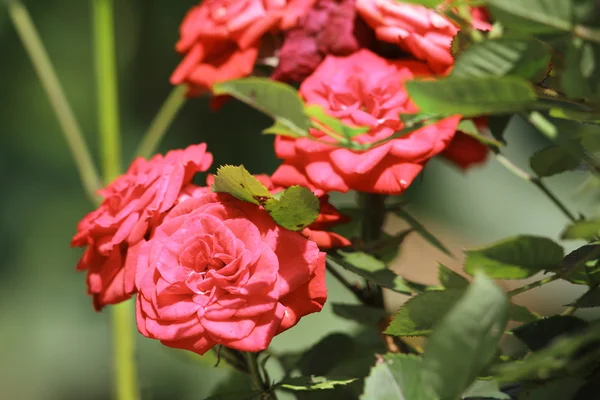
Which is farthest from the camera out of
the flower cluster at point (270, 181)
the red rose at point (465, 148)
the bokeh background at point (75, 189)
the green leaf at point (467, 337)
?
the bokeh background at point (75, 189)

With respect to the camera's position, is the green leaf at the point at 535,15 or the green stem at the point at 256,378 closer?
the green leaf at the point at 535,15

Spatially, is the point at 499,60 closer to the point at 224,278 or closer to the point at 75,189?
the point at 224,278

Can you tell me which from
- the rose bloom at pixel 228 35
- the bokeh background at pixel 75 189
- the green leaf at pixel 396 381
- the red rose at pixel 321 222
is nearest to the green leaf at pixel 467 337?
the green leaf at pixel 396 381

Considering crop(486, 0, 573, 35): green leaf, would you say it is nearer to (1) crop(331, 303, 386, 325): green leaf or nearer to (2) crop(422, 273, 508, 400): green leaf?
(2) crop(422, 273, 508, 400): green leaf

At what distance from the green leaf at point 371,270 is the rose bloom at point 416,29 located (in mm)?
107

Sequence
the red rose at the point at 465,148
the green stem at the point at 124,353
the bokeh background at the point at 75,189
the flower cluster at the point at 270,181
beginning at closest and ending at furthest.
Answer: the flower cluster at the point at 270,181, the red rose at the point at 465,148, the green stem at the point at 124,353, the bokeh background at the point at 75,189

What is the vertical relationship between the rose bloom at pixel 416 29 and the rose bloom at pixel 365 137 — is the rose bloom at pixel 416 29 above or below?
above

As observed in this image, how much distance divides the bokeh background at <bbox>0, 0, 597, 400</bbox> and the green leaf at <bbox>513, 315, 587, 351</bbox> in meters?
0.76

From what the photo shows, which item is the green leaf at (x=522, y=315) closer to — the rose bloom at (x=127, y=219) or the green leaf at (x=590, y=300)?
the green leaf at (x=590, y=300)

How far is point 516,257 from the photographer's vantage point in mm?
290

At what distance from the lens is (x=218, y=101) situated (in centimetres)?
47

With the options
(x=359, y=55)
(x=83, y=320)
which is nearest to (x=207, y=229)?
(x=359, y=55)

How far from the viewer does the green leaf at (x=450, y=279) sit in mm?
333

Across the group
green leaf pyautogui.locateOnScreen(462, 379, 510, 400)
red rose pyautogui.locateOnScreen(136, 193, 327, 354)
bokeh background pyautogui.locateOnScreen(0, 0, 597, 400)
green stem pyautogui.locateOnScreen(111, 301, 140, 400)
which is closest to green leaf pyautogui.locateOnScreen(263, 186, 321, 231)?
red rose pyautogui.locateOnScreen(136, 193, 327, 354)
